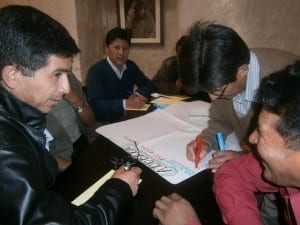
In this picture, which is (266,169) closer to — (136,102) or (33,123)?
(33,123)

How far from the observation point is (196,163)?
120cm

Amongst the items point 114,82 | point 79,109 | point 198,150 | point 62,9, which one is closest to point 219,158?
point 198,150

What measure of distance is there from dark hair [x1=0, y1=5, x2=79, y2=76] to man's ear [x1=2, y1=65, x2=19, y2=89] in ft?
0.05

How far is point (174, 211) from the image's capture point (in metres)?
0.89

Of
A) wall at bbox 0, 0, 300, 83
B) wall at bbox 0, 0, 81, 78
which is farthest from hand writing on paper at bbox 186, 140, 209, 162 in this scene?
wall at bbox 0, 0, 81, 78

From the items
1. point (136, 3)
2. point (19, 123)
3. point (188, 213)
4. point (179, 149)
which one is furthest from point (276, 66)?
point (136, 3)

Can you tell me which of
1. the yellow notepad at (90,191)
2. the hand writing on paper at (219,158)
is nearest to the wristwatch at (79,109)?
the yellow notepad at (90,191)

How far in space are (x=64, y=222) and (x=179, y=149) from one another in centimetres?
68

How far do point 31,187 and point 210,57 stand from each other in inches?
29.6

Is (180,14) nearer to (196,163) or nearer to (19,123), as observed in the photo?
(196,163)

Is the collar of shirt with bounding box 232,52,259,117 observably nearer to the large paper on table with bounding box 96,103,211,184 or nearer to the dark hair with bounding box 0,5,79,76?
the large paper on table with bounding box 96,103,211,184

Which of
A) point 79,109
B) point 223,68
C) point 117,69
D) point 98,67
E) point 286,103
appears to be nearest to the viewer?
point 286,103

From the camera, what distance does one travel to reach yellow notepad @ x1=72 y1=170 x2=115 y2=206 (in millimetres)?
964

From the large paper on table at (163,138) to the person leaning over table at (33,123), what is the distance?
236 mm
